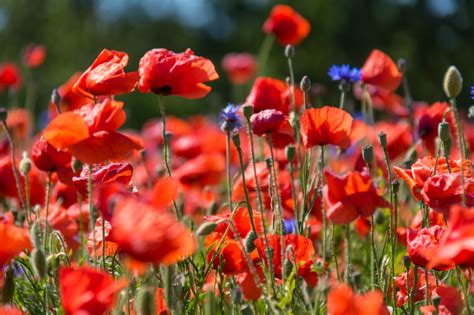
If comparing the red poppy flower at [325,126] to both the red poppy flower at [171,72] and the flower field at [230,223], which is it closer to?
the flower field at [230,223]

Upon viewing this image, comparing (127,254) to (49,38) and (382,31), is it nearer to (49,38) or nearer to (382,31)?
(382,31)

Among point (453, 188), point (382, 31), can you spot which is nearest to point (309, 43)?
point (382, 31)

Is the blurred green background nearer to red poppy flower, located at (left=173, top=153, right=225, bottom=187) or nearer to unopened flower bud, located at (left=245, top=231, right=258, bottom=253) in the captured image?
red poppy flower, located at (left=173, top=153, right=225, bottom=187)

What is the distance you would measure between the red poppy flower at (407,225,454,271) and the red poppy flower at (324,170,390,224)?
10 cm

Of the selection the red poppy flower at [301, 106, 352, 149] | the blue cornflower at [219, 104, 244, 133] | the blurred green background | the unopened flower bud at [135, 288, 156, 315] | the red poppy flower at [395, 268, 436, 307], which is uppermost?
the blurred green background

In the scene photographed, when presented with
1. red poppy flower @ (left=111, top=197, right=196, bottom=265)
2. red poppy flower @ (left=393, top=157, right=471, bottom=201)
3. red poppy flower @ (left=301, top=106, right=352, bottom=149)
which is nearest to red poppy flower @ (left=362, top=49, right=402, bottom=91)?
red poppy flower @ (left=301, top=106, right=352, bottom=149)

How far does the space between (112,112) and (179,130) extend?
294cm

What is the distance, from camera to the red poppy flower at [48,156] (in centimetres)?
209

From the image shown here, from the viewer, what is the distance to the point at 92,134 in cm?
167

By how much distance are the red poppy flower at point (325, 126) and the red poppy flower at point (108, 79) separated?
0.39 metres

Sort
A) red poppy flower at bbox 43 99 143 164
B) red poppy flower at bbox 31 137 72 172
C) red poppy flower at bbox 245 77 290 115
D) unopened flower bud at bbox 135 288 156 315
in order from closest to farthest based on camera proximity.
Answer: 1. unopened flower bud at bbox 135 288 156 315
2. red poppy flower at bbox 43 99 143 164
3. red poppy flower at bbox 31 137 72 172
4. red poppy flower at bbox 245 77 290 115

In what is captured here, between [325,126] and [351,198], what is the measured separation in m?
0.26

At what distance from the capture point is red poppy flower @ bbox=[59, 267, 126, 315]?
4.31 ft

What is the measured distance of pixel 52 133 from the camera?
5.34 feet
